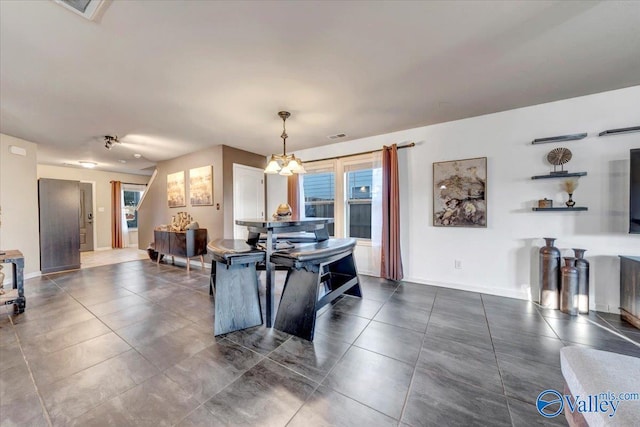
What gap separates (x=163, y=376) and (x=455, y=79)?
3527mm

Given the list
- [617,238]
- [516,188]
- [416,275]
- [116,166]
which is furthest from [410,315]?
[116,166]

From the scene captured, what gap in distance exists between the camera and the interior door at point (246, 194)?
465cm

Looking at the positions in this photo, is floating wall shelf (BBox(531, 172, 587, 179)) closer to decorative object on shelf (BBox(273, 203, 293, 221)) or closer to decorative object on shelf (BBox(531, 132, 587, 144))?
decorative object on shelf (BBox(531, 132, 587, 144))

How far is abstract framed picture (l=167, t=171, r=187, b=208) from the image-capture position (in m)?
5.21

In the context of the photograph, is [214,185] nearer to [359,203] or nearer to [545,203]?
[359,203]

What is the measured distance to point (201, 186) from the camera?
188 inches

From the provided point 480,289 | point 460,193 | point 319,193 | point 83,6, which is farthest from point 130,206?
point 480,289

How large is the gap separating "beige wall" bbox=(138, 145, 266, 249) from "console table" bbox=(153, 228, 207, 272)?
19 centimetres

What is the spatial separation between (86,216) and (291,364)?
8.43 meters

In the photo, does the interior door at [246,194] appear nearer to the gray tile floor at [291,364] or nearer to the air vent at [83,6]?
the gray tile floor at [291,364]

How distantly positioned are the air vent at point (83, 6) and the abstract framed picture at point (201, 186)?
126 inches

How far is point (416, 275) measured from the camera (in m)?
3.65

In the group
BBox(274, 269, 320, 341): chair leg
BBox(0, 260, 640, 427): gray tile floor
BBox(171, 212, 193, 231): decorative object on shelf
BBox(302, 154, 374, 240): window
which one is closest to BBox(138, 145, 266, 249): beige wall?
BBox(171, 212, 193, 231): decorative object on shelf

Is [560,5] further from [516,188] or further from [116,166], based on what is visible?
[116,166]
